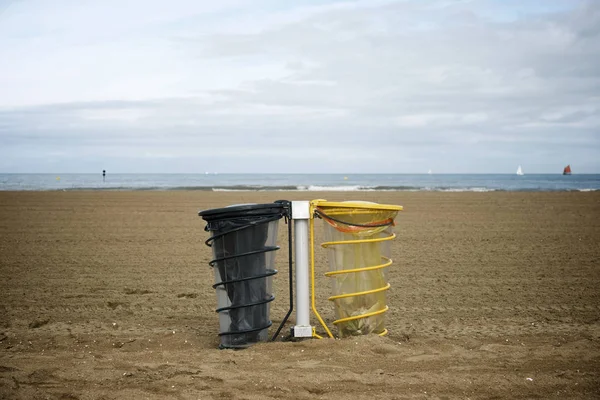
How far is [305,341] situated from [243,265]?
0.92m

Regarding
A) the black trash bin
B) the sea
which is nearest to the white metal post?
the black trash bin

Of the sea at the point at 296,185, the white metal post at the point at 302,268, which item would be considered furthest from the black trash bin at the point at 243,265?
the sea at the point at 296,185

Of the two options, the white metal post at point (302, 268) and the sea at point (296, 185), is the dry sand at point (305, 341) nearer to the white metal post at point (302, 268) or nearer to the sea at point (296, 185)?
the white metal post at point (302, 268)

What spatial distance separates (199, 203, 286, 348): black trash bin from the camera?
17.4ft

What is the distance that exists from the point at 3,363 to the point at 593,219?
17.3 m

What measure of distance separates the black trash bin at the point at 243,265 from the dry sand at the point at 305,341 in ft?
0.86

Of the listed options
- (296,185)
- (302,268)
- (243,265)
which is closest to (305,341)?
(302,268)

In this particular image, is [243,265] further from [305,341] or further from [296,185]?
[296,185]

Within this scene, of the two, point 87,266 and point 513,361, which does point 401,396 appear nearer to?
point 513,361

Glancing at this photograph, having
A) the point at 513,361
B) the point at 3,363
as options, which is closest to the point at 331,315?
the point at 513,361

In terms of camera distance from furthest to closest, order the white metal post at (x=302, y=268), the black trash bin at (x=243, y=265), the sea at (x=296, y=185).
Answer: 1. the sea at (x=296, y=185)
2. the white metal post at (x=302, y=268)
3. the black trash bin at (x=243, y=265)

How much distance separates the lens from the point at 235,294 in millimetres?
5418

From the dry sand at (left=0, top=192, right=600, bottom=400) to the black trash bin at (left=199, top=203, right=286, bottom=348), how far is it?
0.26 m

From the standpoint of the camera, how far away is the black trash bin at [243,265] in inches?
209
